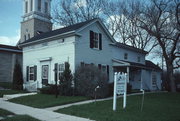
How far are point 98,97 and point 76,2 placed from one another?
25.0 m

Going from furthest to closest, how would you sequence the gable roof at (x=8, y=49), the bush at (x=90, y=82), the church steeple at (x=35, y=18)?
the church steeple at (x=35, y=18)
the gable roof at (x=8, y=49)
the bush at (x=90, y=82)

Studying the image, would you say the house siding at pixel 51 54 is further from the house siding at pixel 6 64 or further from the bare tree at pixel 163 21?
the bare tree at pixel 163 21

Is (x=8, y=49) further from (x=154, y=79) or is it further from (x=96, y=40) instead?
(x=154, y=79)

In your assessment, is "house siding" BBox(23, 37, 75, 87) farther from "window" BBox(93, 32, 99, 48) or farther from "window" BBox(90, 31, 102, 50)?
"window" BBox(93, 32, 99, 48)

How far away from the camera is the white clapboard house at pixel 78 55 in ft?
55.2

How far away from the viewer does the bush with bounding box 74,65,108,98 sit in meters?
14.0

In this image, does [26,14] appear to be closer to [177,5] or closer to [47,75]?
[47,75]

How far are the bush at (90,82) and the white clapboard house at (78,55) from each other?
1.69 m

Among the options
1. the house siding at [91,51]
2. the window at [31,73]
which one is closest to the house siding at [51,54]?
the window at [31,73]

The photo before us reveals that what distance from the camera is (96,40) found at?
19.0 metres

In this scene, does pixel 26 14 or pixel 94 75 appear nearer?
pixel 94 75

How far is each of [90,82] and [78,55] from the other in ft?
11.0

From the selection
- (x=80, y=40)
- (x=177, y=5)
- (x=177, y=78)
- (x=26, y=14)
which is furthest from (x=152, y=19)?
(x=26, y=14)

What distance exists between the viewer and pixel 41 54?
63.1ft
